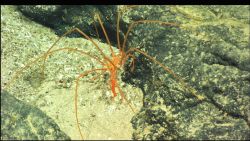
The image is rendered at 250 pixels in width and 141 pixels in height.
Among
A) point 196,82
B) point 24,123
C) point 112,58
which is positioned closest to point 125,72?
point 112,58

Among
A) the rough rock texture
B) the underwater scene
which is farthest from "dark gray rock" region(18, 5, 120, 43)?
the rough rock texture

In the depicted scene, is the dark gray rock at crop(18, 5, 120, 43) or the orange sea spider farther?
the dark gray rock at crop(18, 5, 120, 43)

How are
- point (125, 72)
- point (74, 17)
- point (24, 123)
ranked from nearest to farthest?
point (24, 123), point (125, 72), point (74, 17)

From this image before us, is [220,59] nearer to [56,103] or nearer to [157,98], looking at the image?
[157,98]

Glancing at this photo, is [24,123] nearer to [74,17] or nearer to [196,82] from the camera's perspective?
[74,17]

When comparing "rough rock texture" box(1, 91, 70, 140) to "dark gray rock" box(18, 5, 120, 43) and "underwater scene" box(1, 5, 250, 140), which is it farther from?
"dark gray rock" box(18, 5, 120, 43)

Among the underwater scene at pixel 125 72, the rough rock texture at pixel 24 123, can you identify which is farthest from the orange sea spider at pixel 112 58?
the rough rock texture at pixel 24 123

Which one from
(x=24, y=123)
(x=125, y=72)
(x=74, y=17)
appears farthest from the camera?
(x=74, y=17)

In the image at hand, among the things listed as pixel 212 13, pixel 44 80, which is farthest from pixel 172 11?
pixel 44 80
